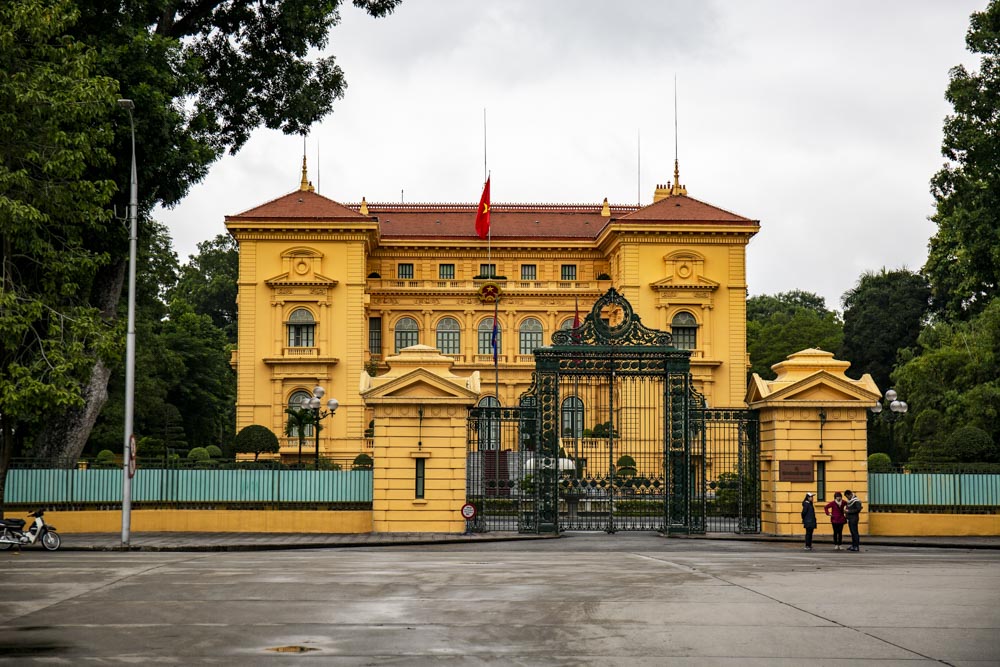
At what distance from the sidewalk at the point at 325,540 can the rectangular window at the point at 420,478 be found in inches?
47.0

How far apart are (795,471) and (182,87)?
18102 mm

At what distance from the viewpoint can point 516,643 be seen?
1141cm

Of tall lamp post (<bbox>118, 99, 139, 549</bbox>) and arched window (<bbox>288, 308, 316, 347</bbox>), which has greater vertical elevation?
arched window (<bbox>288, 308, 316, 347</bbox>)

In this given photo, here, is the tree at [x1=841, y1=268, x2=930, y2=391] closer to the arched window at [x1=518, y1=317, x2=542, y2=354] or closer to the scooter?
the arched window at [x1=518, y1=317, x2=542, y2=354]

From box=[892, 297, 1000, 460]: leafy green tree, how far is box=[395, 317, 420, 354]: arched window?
27207mm

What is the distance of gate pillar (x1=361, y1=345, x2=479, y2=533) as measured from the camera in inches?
1133

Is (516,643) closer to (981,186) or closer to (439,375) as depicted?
(439,375)

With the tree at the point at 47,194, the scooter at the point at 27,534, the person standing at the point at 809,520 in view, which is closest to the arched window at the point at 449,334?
the tree at the point at 47,194

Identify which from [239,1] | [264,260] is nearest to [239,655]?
[239,1]

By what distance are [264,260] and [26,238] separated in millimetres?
41027

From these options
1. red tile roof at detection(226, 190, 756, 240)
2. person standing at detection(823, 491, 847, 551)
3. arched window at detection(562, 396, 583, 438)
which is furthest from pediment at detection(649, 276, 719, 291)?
person standing at detection(823, 491, 847, 551)

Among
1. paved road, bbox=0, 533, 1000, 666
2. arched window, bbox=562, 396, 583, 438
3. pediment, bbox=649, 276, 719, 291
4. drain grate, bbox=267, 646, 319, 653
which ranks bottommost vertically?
paved road, bbox=0, 533, 1000, 666

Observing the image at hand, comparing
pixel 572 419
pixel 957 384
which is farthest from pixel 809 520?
pixel 957 384

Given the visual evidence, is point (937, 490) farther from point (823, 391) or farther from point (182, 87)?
point (182, 87)
